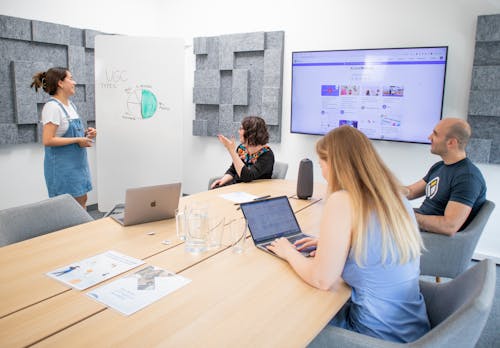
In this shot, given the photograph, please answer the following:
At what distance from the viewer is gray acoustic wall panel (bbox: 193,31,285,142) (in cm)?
428

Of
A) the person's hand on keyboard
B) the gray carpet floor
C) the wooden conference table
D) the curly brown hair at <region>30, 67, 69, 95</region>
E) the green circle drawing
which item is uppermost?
the curly brown hair at <region>30, 67, 69, 95</region>

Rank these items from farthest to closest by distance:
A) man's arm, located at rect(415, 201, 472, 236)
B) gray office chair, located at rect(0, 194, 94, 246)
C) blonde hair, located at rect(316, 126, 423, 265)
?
man's arm, located at rect(415, 201, 472, 236) → gray office chair, located at rect(0, 194, 94, 246) → blonde hair, located at rect(316, 126, 423, 265)

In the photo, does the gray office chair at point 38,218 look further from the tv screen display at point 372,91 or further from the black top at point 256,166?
the tv screen display at point 372,91

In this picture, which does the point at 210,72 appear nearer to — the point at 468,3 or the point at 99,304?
the point at 468,3

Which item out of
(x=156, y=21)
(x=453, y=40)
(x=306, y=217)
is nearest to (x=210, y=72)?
(x=156, y=21)

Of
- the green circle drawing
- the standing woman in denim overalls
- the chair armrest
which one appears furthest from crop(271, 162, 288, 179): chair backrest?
the chair armrest

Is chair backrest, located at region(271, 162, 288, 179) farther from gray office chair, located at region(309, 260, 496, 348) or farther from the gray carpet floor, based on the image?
gray office chair, located at region(309, 260, 496, 348)

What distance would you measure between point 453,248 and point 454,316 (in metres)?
1.23

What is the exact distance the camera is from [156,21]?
5156 mm

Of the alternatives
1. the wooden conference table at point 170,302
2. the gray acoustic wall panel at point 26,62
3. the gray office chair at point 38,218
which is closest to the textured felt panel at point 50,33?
the gray acoustic wall panel at point 26,62

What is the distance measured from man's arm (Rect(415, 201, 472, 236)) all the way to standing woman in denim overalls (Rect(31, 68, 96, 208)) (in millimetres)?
2495

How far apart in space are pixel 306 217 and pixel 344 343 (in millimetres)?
1053

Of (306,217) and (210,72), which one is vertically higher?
(210,72)

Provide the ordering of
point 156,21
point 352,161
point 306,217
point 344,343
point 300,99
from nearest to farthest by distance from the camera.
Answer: point 344,343 < point 352,161 < point 306,217 < point 300,99 < point 156,21
